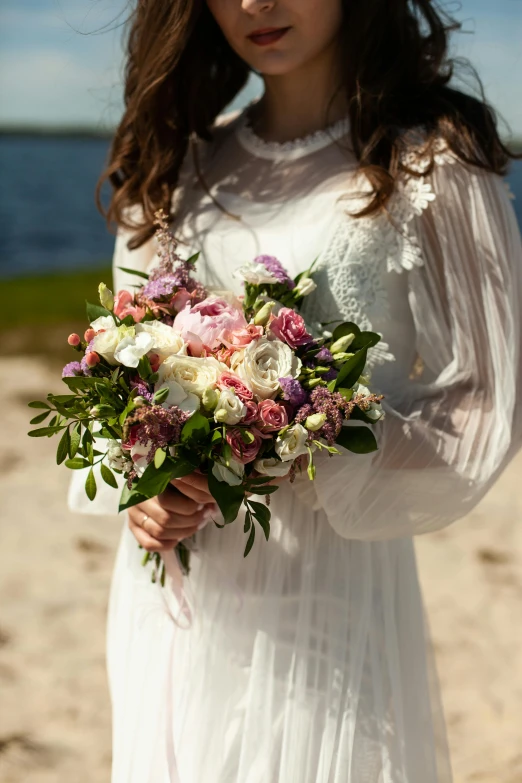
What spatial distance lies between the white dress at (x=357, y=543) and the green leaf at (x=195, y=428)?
0.40 meters

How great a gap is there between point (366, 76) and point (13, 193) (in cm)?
2907

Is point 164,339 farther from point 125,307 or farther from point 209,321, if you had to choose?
point 125,307

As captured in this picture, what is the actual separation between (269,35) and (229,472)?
110cm

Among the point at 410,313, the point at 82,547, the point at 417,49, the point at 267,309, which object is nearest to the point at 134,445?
the point at 267,309

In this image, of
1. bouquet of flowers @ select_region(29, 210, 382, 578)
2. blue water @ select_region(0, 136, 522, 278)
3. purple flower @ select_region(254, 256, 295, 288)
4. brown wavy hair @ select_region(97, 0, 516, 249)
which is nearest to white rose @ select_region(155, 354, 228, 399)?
bouquet of flowers @ select_region(29, 210, 382, 578)

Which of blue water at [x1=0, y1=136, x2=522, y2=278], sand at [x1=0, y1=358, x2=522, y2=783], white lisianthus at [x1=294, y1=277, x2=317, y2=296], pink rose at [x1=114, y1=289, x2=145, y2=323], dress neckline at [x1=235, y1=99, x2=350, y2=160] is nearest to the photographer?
pink rose at [x1=114, y1=289, x2=145, y2=323]

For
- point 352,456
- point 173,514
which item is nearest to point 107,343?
point 173,514

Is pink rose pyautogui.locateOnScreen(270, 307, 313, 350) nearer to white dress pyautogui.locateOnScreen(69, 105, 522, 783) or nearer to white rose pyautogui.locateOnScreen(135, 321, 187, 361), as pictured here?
white rose pyautogui.locateOnScreen(135, 321, 187, 361)

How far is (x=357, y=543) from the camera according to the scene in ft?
6.60

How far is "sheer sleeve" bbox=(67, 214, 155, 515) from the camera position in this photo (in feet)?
7.34

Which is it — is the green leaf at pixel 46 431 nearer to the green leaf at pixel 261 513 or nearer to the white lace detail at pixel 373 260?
the green leaf at pixel 261 513

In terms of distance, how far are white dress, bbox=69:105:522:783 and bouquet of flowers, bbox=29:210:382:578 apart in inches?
10.1

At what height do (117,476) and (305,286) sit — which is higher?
(305,286)

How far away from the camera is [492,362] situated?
74.0 inches
